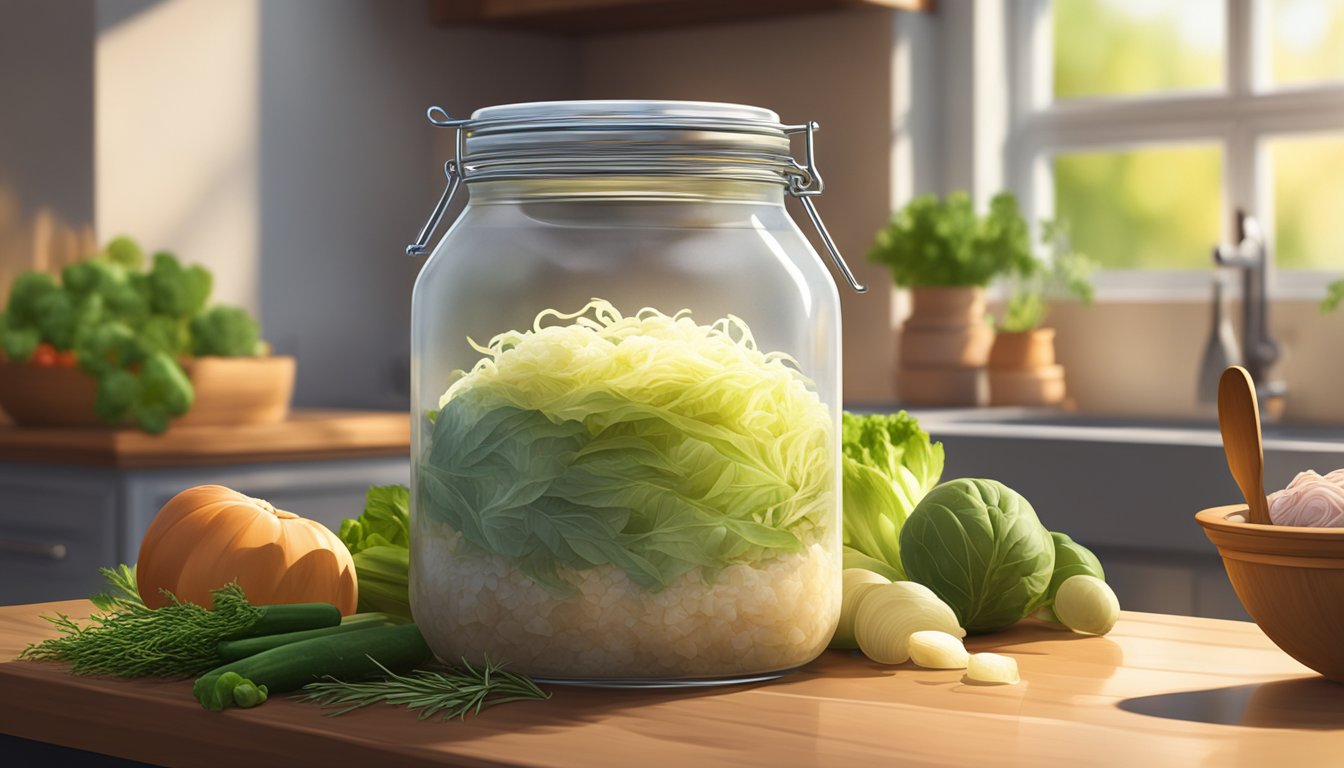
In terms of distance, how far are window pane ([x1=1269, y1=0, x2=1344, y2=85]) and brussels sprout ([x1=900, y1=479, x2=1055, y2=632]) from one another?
8.09 feet

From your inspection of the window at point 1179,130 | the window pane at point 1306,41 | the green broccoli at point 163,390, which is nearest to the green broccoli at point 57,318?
the green broccoli at point 163,390

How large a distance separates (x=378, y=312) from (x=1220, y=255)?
168 cm

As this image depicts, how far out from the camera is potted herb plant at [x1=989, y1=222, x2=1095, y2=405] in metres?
3.27

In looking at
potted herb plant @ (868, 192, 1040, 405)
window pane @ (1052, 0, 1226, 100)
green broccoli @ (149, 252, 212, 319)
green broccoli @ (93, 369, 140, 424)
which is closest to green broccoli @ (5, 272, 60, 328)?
green broccoli @ (149, 252, 212, 319)

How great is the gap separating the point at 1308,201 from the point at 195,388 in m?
2.00

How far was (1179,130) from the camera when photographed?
3291mm

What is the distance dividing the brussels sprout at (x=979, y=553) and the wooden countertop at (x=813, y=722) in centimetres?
7

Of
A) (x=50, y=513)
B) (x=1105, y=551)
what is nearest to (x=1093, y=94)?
(x=1105, y=551)

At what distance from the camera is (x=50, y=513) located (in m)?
2.56

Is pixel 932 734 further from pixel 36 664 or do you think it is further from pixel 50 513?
pixel 50 513

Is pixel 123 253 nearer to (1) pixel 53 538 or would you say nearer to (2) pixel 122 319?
(2) pixel 122 319

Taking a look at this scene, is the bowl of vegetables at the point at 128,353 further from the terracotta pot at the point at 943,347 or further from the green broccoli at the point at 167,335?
the terracotta pot at the point at 943,347

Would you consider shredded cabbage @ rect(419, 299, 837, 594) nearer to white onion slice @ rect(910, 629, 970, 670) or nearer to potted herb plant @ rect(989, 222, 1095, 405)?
white onion slice @ rect(910, 629, 970, 670)

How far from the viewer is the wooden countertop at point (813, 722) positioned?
2.12 feet
